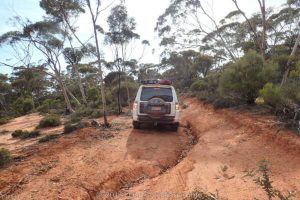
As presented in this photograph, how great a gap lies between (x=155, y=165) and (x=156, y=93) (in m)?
3.94

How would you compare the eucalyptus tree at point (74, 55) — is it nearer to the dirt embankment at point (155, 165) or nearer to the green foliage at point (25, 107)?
the green foliage at point (25, 107)

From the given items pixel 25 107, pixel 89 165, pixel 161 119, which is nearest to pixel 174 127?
pixel 161 119

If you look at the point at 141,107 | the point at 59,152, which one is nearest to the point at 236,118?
the point at 141,107

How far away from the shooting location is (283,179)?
174 inches

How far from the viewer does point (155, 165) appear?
5.98m

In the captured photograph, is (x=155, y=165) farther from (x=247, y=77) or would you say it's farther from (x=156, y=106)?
(x=247, y=77)

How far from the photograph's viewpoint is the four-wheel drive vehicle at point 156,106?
911cm

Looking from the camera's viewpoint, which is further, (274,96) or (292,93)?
(274,96)

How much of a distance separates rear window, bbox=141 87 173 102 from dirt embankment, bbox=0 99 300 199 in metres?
1.55

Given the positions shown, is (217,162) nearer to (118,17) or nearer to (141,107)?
(141,107)

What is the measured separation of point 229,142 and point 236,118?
2.35 metres

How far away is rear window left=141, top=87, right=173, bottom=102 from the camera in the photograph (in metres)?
9.28

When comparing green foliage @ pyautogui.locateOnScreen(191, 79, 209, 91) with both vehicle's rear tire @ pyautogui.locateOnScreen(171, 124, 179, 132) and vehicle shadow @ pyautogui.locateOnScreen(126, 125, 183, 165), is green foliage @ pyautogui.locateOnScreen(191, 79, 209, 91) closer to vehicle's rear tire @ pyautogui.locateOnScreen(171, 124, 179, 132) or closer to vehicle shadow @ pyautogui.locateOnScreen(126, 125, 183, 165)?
vehicle's rear tire @ pyautogui.locateOnScreen(171, 124, 179, 132)

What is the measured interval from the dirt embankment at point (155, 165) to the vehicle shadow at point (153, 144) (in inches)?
1.1
